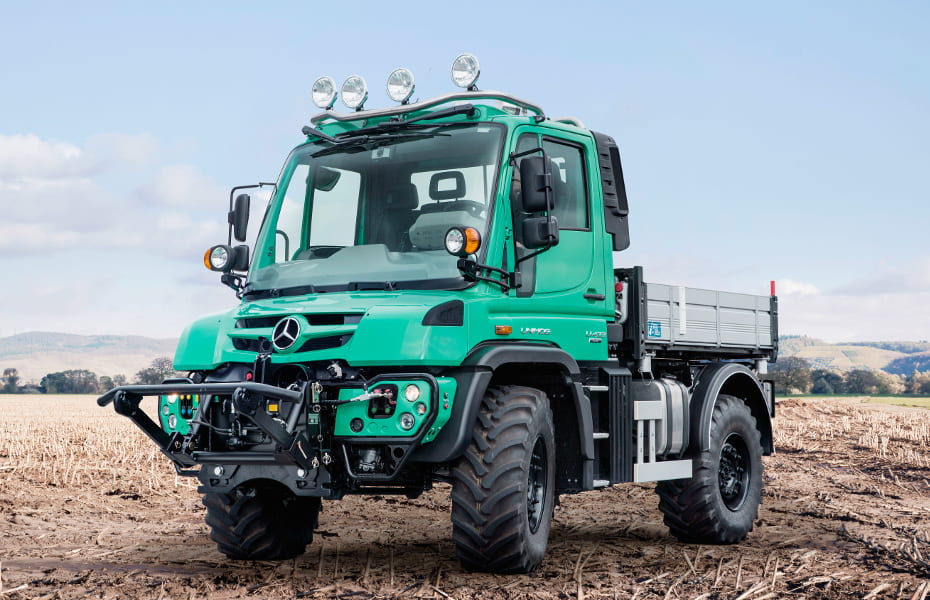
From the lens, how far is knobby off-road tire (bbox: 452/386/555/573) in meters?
7.66

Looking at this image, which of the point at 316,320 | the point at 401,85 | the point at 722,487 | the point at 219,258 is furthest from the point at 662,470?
the point at 219,258

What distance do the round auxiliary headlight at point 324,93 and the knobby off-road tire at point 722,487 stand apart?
4966 mm

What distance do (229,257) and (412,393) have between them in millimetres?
2635

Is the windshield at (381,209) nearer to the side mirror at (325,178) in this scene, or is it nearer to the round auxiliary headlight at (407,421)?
the side mirror at (325,178)

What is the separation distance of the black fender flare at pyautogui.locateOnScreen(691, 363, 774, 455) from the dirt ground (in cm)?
106

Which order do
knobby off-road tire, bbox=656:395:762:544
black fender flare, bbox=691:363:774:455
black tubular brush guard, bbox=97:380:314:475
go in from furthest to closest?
black fender flare, bbox=691:363:774:455, knobby off-road tire, bbox=656:395:762:544, black tubular brush guard, bbox=97:380:314:475

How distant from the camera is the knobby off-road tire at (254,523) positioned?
909cm

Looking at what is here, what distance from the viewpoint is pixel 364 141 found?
9.21 meters

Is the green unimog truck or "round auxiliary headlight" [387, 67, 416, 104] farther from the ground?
"round auxiliary headlight" [387, 67, 416, 104]

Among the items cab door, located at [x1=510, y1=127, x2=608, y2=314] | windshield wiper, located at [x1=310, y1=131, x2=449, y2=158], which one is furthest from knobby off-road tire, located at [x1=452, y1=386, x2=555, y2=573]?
windshield wiper, located at [x1=310, y1=131, x2=449, y2=158]

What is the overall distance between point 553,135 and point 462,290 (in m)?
1.86

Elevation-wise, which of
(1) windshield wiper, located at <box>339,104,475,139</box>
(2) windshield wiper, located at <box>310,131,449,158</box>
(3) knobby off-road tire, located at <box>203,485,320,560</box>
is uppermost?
(1) windshield wiper, located at <box>339,104,475,139</box>

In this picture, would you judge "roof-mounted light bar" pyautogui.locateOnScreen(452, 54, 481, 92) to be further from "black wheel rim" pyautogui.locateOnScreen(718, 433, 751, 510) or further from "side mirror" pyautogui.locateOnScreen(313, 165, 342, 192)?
"black wheel rim" pyautogui.locateOnScreen(718, 433, 751, 510)

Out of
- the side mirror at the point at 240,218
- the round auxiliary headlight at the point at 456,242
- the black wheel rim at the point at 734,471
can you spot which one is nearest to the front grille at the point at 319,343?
the round auxiliary headlight at the point at 456,242
